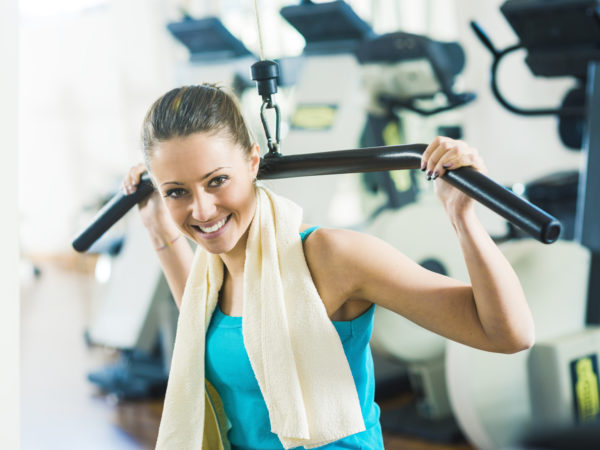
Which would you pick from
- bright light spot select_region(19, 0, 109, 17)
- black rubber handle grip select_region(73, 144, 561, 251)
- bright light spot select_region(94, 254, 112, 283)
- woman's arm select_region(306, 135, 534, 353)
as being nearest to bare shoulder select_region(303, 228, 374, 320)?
woman's arm select_region(306, 135, 534, 353)

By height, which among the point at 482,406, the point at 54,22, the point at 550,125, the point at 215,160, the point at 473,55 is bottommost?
the point at 482,406

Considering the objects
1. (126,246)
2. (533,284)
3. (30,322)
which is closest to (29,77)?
(30,322)

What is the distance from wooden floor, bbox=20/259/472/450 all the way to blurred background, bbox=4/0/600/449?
14mm

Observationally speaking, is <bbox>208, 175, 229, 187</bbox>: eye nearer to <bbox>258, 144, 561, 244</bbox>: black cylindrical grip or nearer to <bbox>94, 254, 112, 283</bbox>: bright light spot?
<bbox>258, 144, 561, 244</bbox>: black cylindrical grip

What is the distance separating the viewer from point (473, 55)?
174 inches

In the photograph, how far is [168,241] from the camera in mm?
1494

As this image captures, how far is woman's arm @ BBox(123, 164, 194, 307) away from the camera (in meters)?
1.47

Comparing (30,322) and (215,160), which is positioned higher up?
(215,160)

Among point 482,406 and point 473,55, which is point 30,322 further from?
point 482,406

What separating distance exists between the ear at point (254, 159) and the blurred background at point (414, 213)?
339mm

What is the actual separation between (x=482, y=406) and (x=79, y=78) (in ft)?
Answer: 21.4

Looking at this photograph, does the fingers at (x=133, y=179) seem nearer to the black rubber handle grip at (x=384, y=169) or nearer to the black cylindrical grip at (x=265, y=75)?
the black rubber handle grip at (x=384, y=169)

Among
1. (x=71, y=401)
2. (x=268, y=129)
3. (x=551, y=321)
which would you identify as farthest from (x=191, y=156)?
(x=71, y=401)

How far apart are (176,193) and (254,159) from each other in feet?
0.49
